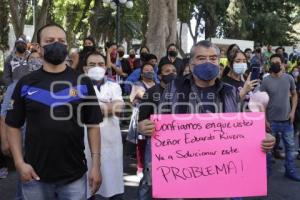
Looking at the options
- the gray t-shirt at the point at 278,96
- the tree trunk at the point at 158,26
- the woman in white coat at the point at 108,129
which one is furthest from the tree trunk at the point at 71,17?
the woman in white coat at the point at 108,129

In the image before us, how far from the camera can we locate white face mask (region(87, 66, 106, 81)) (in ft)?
16.2

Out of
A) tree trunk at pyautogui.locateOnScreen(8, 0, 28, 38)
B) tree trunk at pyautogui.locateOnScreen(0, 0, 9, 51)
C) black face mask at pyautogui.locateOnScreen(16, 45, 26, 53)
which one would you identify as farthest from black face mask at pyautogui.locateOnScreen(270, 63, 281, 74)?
tree trunk at pyautogui.locateOnScreen(0, 0, 9, 51)

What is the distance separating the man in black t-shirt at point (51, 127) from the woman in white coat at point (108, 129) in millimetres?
→ 1507

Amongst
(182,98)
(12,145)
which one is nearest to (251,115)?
(182,98)

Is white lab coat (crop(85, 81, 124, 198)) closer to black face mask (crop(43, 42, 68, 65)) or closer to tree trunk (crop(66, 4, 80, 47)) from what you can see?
black face mask (crop(43, 42, 68, 65))

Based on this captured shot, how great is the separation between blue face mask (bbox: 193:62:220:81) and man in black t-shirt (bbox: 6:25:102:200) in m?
0.73

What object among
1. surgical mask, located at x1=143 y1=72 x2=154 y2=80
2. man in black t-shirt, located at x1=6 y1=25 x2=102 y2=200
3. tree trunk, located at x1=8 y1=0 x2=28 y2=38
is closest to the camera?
man in black t-shirt, located at x1=6 y1=25 x2=102 y2=200

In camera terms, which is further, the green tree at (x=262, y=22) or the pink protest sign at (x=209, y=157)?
the green tree at (x=262, y=22)

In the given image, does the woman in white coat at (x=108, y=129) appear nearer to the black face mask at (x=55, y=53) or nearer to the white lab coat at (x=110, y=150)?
the white lab coat at (x=110, y=150)

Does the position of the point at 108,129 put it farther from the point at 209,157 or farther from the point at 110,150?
the point at 209,157

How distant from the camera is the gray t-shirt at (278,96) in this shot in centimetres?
733

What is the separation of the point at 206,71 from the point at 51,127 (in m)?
1.06

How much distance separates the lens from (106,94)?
16.4 ft

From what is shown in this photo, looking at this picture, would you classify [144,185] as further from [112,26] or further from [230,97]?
[112,26]
